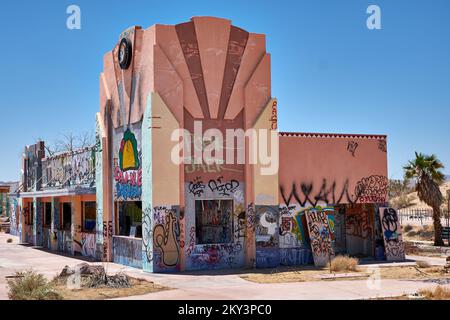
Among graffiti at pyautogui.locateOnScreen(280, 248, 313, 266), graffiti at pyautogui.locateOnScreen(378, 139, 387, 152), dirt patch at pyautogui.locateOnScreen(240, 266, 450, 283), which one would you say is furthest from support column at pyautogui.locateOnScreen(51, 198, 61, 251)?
graffiti at pyautogui.locateOnScreen(378, 139, 387, 152)

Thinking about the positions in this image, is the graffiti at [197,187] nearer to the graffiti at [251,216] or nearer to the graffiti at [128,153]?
the graffiti at [251,216]

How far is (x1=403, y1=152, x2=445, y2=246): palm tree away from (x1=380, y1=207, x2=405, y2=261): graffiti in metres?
9.66

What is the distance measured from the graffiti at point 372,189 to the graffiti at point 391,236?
592mm

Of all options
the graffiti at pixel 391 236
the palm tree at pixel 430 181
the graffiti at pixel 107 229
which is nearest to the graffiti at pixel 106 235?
the graffiti at pixel 107 229

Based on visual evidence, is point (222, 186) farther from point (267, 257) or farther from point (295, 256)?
point (295, 256)

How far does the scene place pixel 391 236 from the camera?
86.5 ft

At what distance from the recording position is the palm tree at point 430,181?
3509cm

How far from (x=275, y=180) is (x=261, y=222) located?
1.77 metres

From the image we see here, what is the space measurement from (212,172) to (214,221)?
2.00 m

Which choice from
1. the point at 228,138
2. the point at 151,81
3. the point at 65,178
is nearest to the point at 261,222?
the point at 228,138

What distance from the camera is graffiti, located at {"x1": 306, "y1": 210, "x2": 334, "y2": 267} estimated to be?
24.0 metres

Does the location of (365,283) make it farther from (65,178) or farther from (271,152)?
(65,178)

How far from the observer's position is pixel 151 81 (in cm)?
2188
